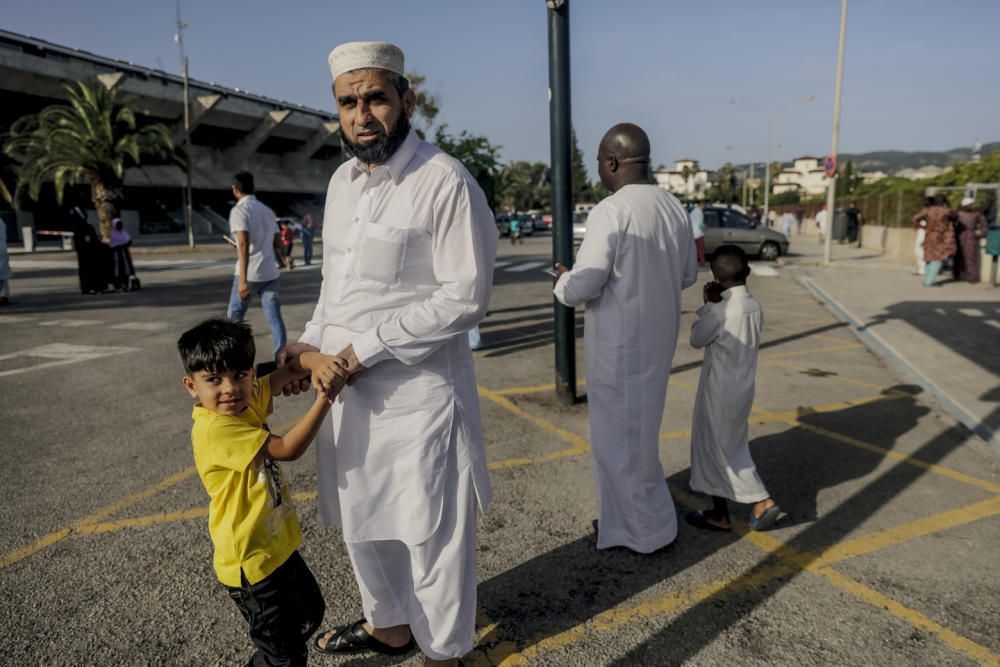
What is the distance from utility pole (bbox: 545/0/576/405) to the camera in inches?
200

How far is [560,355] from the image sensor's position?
564 cm

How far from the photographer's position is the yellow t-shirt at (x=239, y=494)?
202cm

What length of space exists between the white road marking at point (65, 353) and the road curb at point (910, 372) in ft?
27.3

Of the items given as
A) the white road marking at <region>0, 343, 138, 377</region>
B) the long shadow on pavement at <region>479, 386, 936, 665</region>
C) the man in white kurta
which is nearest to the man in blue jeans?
the white road marking at <region>0, 343, 138, 377</region>

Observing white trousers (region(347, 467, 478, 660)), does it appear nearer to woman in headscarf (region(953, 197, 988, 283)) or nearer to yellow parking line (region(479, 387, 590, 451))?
yellow parking line (region(479, 387, 590, 451))

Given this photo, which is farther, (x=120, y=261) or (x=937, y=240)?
(x=120, y=261)

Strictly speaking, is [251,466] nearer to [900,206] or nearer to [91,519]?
[91,519]

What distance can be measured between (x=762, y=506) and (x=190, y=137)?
53147 mm

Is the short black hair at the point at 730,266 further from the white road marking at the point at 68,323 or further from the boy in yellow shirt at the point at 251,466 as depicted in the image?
the white road marking at the point at 68,323

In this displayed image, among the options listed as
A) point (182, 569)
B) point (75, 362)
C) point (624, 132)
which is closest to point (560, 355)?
point (624, 132)

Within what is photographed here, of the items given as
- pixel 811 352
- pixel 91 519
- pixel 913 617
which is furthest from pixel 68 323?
pixel 913 617

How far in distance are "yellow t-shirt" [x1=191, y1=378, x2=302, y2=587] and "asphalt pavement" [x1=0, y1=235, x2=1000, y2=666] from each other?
25.4 inches

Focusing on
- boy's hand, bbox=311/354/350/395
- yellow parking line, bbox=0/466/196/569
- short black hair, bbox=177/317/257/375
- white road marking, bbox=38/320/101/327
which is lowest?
yellow parking line, bbox=0/466/196/569

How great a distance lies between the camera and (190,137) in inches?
1928
